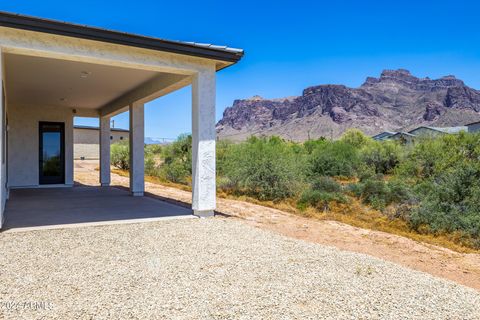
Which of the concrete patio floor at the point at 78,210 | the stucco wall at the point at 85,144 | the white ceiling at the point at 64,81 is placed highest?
the white ceiling at the point at 64,81

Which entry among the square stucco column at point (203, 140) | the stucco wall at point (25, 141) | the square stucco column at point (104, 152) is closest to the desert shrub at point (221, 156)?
the square stucco column at point (104, 152)

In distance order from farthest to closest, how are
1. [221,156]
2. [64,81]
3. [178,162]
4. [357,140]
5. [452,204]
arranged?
1. [357,140]
2. [178,162]
3. [221,156]
4. [452,204]
5. [64,81]

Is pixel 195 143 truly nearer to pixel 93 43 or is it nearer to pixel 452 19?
pixel 93 43

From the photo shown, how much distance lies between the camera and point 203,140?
8586 millimetres

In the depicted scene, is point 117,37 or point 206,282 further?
point 117,37

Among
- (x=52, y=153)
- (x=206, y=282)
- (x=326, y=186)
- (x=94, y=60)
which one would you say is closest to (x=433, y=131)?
(x=326, y=186)

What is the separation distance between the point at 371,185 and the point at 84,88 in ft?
34.1

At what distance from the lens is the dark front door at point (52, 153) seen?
15.8 m

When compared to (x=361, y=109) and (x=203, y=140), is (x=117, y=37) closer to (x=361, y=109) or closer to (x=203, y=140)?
(x=203, y=140)

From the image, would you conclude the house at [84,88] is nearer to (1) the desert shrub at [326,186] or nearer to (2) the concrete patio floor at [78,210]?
(2) the concrete patio floor at [78,210]

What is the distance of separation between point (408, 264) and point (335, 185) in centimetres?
862

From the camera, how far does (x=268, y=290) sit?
4.34 m

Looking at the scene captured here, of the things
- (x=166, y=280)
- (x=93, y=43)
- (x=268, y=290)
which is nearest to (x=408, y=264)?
(x=268, y=290)

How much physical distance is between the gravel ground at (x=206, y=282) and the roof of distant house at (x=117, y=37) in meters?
3.57
